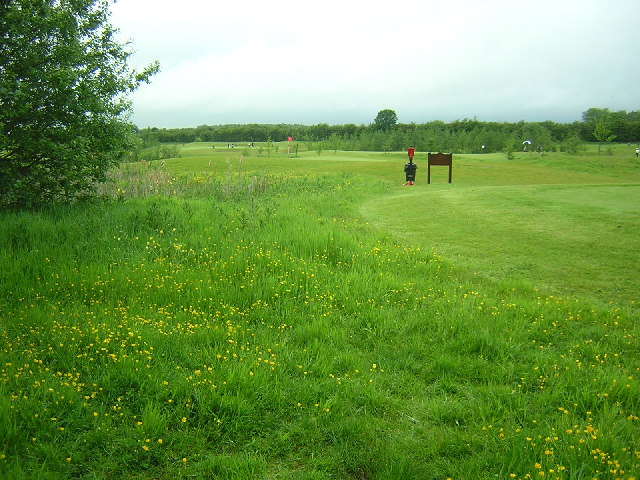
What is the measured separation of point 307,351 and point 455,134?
6898 cm

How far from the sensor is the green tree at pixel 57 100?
27.9ft

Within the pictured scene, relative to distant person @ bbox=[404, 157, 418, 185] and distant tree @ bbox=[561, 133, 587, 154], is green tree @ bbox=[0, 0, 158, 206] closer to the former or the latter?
distant person @ bbox=[404, 157, 418, 185]

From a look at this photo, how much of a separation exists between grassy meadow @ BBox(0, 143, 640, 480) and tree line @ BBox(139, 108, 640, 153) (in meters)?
40.5

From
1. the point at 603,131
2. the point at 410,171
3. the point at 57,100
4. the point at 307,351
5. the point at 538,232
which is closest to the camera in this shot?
the point at 307,351

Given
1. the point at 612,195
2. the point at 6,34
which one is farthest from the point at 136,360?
the point at 612,195

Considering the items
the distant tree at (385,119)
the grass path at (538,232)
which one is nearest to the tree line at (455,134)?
the distant tree at (385,119)

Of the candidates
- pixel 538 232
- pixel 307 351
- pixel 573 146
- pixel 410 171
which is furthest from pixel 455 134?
pixel 307 351

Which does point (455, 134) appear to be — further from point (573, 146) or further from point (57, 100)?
point (57, 100)

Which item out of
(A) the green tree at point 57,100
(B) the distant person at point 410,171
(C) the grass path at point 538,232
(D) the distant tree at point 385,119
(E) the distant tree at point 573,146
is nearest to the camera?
(C) the grass path at point 538,232

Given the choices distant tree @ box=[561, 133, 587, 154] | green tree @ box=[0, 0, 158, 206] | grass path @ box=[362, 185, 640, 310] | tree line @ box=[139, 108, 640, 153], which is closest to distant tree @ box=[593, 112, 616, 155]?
tree line @ box=[139, 108, 640, 153]

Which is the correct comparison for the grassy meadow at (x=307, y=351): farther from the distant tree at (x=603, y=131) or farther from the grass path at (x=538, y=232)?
the distant tree at (x=603, y=131)

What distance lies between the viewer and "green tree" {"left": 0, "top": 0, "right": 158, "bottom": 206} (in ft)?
27.9

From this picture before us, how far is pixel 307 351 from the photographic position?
4.92m

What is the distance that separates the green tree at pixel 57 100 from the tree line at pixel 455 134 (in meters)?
37.8
